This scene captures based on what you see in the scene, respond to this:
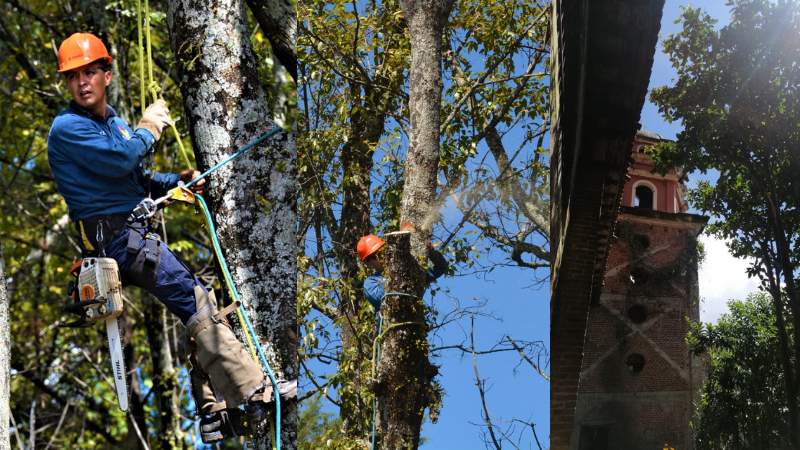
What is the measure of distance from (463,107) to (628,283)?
1.18 metres

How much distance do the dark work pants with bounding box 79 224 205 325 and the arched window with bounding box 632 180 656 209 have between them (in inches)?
83.2

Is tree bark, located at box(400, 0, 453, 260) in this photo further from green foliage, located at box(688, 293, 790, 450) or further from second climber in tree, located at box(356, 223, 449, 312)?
green foliage, located at box(688, 293, 790, 450)

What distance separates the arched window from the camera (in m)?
3.88

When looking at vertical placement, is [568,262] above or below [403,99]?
below

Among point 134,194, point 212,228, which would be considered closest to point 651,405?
point 212,228

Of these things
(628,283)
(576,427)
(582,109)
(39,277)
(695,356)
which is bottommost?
(576,427)

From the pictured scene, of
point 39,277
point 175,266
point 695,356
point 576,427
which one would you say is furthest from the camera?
point 39,277

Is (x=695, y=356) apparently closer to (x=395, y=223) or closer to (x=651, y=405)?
(x=651, y=405)

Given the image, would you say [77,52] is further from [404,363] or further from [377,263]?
[404,363]

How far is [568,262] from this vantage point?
4.00 meters

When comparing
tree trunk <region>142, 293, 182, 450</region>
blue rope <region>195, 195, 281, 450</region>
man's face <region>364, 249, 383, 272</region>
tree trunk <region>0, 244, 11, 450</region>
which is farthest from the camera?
tree trunk <region>142, 293, 182, 450</region>

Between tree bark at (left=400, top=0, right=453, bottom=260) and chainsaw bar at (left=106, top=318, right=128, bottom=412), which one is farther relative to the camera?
tree bark at (left=400, top=0, right=453, bottom=260)

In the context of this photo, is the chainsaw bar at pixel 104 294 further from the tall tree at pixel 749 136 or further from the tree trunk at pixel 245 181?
the tall tree at pixel 749 136

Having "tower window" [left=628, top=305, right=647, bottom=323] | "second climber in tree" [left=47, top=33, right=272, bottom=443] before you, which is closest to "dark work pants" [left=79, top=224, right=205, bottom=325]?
"second climber in tree" [left=47, top=33, right=272, bottom=443]
